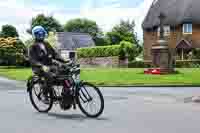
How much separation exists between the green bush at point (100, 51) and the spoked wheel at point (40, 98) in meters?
44.3

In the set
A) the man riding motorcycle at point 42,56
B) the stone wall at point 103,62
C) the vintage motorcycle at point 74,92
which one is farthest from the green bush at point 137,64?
the vintage motorcycle at point 74,92

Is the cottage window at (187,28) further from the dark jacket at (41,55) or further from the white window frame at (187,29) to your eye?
the dark jacket at (41,55)

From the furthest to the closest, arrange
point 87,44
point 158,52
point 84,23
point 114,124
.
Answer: point 84,23 → point 87,44 → point 158,52 → point 114,124

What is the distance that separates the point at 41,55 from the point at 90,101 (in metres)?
1.56

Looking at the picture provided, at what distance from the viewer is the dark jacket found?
1072cm

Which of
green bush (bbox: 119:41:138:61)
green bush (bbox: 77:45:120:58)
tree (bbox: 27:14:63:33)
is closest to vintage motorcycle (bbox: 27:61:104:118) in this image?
green bush (bbox: 119:41:138:61)

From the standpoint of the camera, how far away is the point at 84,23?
133000 millimetres

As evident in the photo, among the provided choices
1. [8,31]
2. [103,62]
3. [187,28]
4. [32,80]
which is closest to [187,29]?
[187,28]

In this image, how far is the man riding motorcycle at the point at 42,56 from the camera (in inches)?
420

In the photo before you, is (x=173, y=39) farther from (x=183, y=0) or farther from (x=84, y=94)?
(x=84, y=94)

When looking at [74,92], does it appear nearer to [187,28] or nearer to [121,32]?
[187,28]

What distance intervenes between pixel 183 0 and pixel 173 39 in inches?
194

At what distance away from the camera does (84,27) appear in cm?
13250

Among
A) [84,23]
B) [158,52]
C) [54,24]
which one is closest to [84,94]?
[158,52]
